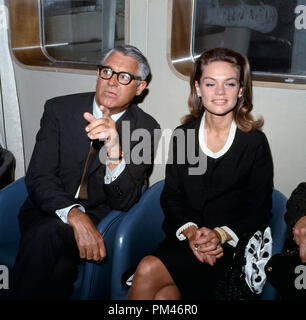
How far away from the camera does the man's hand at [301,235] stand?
1410mm

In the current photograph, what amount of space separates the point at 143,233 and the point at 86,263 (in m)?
0.31

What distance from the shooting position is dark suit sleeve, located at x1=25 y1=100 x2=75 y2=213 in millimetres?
1727

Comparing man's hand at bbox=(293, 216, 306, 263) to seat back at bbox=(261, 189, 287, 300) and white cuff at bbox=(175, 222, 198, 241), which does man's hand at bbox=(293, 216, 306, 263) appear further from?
white cuff at bbox=(175, 222, 198, 241)

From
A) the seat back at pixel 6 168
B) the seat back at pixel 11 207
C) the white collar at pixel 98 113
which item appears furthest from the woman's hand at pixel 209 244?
the seat back at pixel 6 168

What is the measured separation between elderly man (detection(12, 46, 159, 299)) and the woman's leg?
0.72ft

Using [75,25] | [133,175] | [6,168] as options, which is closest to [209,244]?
[133,175]

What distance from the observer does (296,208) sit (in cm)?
156

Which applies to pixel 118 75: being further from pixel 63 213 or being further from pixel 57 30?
pixel 57 30

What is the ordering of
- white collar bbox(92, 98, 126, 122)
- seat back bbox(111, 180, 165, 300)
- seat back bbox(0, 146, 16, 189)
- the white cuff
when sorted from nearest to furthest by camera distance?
seat back bbox(111, 180, 165, 300) → the white cuff → white collar bbox(92, 98, 126, 122) → seat back bbox(0, 146, 16, 189)

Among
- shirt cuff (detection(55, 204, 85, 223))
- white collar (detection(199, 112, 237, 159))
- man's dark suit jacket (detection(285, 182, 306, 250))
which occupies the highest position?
white collar (detection(199, 112, 237, 159))

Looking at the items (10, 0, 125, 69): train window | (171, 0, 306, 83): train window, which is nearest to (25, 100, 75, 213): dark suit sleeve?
(10, 0, 125, 69): train window

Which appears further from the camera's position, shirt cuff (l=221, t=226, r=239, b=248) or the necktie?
the necktie

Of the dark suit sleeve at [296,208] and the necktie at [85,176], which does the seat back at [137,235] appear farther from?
the dark suit sleeve at [296,208]
